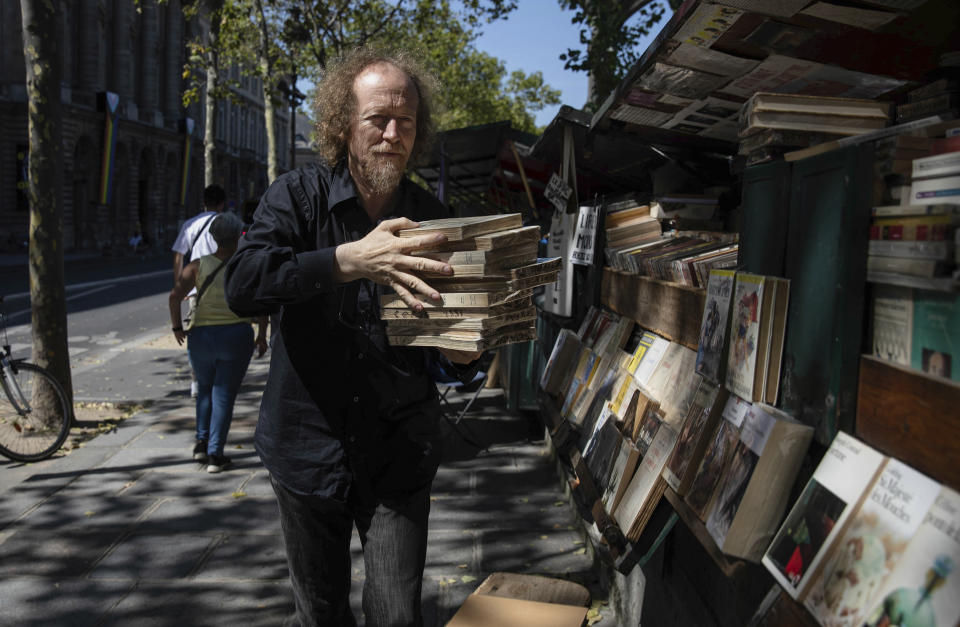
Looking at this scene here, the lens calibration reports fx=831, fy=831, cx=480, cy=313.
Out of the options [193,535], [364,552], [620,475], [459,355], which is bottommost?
[193,535]

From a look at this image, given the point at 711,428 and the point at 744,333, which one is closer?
the point at 744,333

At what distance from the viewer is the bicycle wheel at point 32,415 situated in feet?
20.7

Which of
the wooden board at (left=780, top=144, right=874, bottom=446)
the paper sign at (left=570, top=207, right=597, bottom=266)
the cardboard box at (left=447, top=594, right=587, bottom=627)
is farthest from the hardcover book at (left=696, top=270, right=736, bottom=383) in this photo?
the paper sign at (left=570, top=207, right=597, bottom=266)

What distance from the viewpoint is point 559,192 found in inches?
209

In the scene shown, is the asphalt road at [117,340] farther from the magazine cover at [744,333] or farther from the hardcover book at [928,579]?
the hardcover book at [928,579]

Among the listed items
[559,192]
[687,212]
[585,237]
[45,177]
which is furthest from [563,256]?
[45,177]

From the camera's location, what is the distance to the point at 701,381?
8.32 feet

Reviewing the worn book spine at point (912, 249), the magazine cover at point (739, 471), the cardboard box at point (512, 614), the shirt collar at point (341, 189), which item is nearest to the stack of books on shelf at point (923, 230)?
the worn book spine at point (912, 249)

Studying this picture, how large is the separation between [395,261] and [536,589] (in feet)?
7.49

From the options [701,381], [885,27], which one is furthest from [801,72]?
[701,381]

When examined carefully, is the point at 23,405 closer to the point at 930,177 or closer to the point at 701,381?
the point at 701,381

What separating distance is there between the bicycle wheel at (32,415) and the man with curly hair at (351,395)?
4.71m

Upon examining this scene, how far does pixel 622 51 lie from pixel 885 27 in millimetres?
8013

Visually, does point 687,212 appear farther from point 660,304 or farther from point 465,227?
point 465,227
